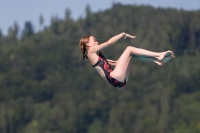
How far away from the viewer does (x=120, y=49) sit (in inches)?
7372

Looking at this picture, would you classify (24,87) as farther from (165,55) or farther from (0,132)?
(165,55)

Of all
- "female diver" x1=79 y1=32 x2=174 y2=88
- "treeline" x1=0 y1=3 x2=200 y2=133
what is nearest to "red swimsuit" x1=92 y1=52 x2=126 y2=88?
"female diver" x1=79 y1=32 x2=174 y2=88

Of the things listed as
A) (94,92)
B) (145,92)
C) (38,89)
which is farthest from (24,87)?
(145,92)

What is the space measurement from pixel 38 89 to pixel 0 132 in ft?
75.0

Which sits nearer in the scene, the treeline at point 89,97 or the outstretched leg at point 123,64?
the outstretched leg at point 123,64

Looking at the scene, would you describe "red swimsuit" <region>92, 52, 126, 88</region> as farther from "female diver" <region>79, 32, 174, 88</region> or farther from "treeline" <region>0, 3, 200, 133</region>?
"treeline" <region>0, 3, 200, 133</region>

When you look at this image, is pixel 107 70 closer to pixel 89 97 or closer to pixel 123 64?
pixel 123 64

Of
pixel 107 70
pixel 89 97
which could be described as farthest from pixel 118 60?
pixel 89 97

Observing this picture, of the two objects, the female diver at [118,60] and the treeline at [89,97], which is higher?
the female diver at [118,60]

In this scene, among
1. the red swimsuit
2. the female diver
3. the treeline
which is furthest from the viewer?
the treeline

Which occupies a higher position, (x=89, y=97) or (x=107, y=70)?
(x=107, y=70)

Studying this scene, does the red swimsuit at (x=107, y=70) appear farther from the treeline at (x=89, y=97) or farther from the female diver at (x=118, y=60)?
the treeline at (x=89, y=97)

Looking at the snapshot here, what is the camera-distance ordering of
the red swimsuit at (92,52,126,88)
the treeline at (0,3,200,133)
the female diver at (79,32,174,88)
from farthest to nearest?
1. the treeline at (0,3,200,133)
2. the red swimsuit at (92,52,126,88)
3. the female diver at (79,32,174,88)

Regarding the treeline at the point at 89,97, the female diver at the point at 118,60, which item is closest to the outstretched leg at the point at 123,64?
the female diver at the point at 118,60
